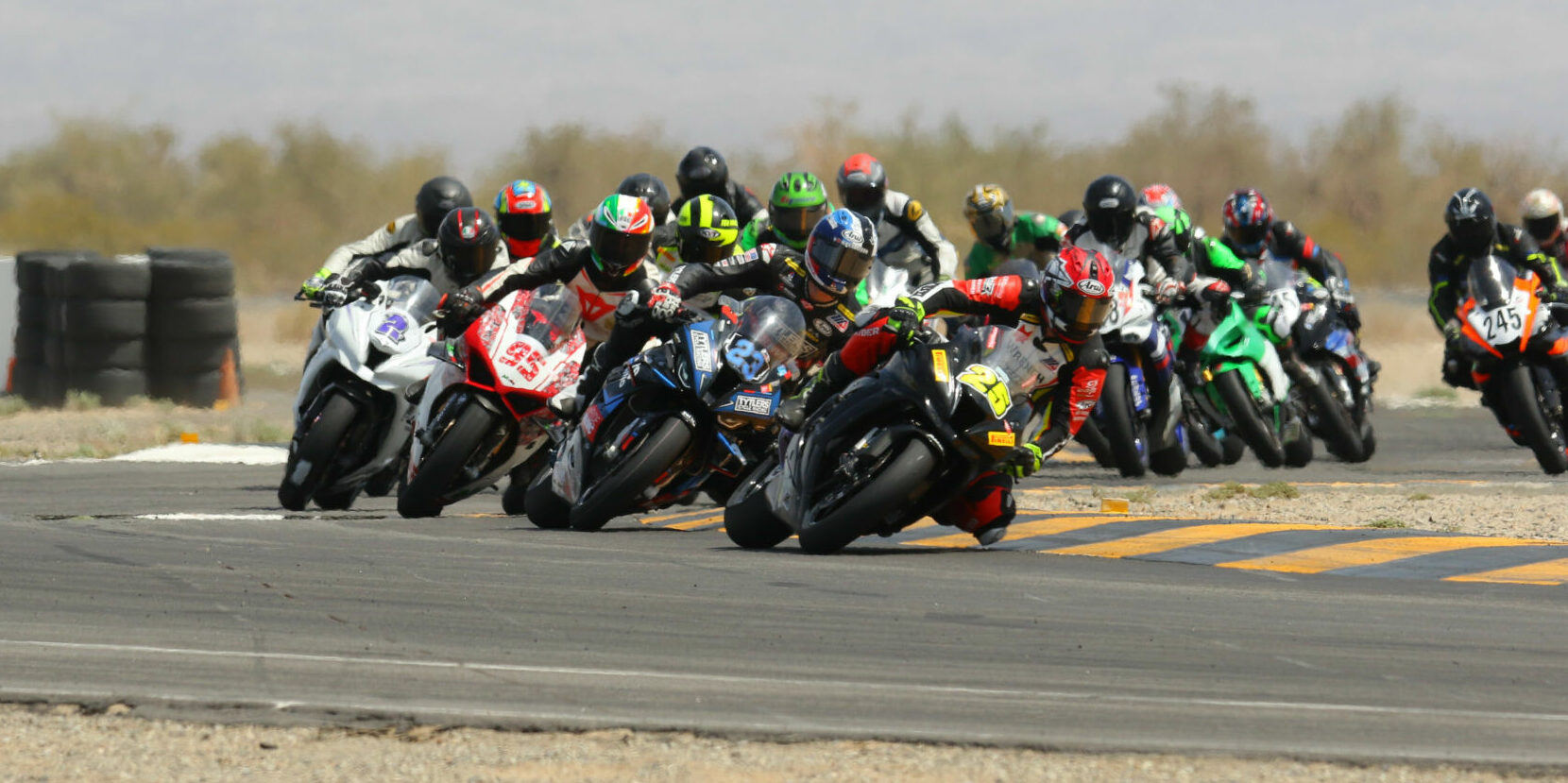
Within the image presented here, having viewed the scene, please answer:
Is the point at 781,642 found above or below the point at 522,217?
below

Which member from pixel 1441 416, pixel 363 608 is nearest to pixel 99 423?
pixel 363 608

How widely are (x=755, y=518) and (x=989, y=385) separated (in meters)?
1.31

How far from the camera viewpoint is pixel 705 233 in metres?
10.6

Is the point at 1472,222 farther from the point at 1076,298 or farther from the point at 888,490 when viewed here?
the point at 888,490

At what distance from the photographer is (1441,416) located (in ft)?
69.1

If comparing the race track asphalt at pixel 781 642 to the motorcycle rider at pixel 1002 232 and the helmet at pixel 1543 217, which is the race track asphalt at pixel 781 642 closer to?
the motorcycle rider at pixel 1002 232

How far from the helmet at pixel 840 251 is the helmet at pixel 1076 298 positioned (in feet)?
3.63

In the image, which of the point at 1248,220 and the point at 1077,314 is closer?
the point at 1077,314

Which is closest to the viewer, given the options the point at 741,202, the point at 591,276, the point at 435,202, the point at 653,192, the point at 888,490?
the point at 888,490

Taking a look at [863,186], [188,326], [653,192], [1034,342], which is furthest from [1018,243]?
[188,326]

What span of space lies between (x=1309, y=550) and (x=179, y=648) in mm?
4878

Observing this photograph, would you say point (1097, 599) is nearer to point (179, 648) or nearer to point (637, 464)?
point (637, 464)

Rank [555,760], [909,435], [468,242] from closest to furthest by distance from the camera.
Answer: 1. [555,760]
2. [909,435]
3. [468,242]

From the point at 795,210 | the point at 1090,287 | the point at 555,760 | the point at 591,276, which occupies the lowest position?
the point at 555,760
